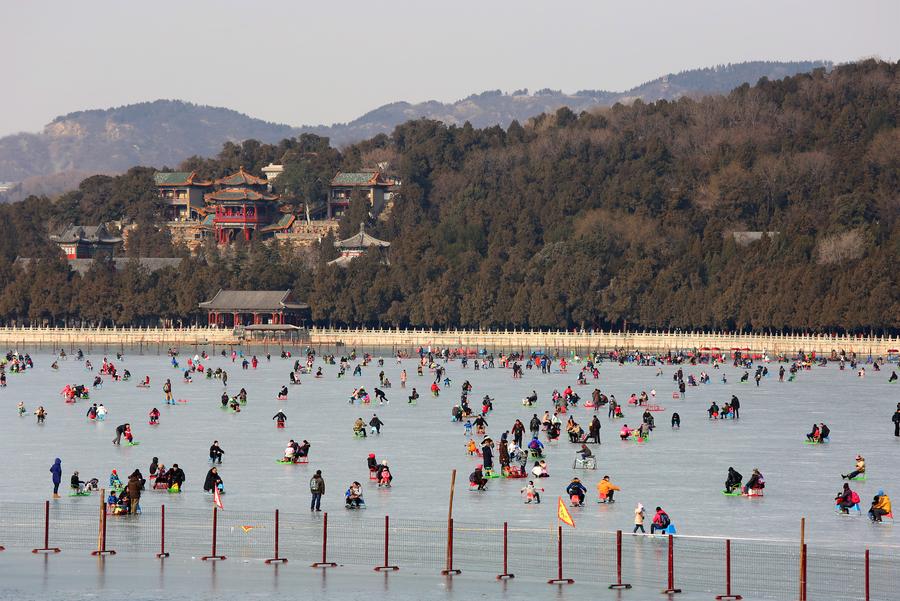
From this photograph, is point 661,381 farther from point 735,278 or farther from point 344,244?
point 344,244

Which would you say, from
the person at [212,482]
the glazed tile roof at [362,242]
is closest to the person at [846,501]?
the person at [212,482]

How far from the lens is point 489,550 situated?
111ft

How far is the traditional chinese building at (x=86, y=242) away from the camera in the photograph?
190m

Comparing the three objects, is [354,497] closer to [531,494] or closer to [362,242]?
[531,494]

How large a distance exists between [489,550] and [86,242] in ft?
539

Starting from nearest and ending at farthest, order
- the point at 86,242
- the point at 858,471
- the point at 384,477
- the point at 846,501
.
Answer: the point at 846,501 < the point at 384,477 < the point at 858,471 < the point at 86,242

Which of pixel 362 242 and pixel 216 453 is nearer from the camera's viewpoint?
pixel 216 453

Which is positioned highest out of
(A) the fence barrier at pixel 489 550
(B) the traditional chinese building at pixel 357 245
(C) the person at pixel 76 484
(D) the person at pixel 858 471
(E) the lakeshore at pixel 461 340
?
(B) the traditional chinese building at pixel 357 245

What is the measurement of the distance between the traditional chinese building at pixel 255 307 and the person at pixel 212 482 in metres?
111

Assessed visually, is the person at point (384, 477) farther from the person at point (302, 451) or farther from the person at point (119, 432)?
the person at point (119, 432)

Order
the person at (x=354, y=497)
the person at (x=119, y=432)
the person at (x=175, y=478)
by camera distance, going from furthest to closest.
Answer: the person at (x=119, y=432), the person at (x=175, y=478), the person at (x=354, y=497)

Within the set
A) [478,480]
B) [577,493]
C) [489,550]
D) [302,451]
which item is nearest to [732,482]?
[577,493]

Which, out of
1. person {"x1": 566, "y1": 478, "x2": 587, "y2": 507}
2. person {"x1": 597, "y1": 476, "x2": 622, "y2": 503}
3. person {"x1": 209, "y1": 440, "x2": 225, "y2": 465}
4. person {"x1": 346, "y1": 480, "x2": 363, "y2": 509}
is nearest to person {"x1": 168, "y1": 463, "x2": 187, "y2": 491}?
person {"x1": 346, "y1": 480, "x2": 363, "y2": 509}

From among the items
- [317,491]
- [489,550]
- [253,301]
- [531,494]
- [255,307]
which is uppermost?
[253,301]
